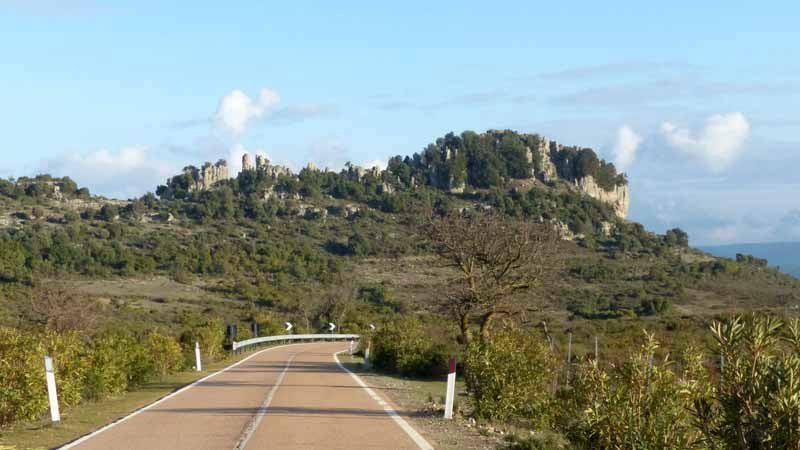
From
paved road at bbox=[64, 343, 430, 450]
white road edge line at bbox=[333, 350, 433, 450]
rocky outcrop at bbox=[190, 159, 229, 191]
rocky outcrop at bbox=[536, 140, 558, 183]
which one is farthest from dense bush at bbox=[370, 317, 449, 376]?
rocky outcrop at bbox=[190, 159, 229, 191]

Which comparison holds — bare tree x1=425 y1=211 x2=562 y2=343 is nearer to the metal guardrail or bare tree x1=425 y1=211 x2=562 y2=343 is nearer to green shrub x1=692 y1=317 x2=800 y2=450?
the metal guardrail

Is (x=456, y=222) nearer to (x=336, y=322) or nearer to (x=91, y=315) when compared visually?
(x=91, y=315)

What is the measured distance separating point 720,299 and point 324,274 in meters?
33.3

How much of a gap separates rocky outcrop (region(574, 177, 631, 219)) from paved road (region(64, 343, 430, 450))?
9354cm

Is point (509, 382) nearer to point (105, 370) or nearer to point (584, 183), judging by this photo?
point (105, 370)

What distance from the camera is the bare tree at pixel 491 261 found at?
25.9 m

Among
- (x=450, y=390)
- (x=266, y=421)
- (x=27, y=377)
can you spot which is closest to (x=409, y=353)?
(x=450, y=390)

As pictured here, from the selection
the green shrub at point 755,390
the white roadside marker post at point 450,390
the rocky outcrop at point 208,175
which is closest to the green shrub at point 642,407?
the green shrub at point 755,390

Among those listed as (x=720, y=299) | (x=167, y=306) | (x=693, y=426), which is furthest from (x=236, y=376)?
(x=720, y=299)

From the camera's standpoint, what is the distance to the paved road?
12.6m

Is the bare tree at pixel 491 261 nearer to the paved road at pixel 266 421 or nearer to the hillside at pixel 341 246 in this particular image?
the paved road at pixel 266 421

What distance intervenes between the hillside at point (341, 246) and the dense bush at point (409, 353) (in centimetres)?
867

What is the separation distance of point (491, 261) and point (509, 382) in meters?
10.2

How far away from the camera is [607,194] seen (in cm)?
11662
